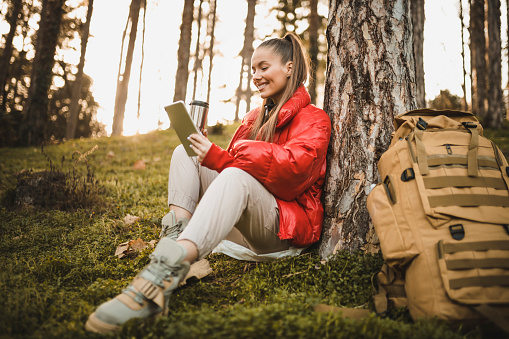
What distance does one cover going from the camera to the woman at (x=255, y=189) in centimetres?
189

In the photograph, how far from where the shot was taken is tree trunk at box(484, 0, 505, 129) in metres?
11.2

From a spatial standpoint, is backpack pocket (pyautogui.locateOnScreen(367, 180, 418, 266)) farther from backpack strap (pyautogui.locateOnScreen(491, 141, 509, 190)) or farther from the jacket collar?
the jacket collar

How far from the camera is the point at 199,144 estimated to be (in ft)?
7.44

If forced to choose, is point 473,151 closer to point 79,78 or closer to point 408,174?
point 408,174

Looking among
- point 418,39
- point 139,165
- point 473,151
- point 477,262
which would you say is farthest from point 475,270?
point 418,39

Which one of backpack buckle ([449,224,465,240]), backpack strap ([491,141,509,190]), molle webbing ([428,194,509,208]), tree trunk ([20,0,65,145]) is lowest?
backpack buckle ([449,224,465,240])

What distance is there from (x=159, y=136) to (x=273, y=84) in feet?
29.4

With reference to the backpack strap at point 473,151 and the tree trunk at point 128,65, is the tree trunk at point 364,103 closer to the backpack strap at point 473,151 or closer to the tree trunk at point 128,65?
the backpack strap at point 473,151

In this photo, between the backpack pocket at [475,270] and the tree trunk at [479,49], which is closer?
the backpack pocket at [475,270]

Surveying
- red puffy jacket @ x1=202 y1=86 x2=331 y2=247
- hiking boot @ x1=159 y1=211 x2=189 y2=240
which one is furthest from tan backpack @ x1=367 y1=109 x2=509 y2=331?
hiking boot @ x1=159 y1=211 x2=189 y2=240

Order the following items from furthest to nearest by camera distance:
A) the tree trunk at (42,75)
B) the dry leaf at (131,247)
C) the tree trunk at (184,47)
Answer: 1. the tree trunk at (184,47)
2. the tree trunk at (42,75)
3. the dry leaf at (131,247)

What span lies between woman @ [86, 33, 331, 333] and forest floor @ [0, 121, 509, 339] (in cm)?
17

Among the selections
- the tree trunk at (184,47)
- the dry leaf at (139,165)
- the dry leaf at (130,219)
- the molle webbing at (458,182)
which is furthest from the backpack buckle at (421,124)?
the tree trunk at (184,47)

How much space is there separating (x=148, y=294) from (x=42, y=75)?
33.3 ft
